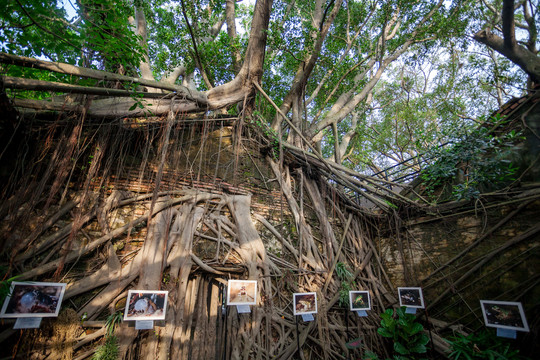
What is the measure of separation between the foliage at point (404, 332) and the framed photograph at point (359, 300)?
0.41 metres

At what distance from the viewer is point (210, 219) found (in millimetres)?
3311

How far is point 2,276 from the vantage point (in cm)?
224

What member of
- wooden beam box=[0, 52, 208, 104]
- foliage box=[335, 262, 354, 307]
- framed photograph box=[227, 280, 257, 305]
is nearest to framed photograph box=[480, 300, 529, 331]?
foliage box=[335, 262, 354, 307]

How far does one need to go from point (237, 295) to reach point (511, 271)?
3459 millimetres

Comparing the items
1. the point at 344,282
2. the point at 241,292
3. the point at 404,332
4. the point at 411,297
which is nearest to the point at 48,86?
the point at 241,292

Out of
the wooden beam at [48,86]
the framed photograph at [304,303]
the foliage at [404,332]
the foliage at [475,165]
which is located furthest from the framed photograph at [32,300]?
the foliage at [475,165]

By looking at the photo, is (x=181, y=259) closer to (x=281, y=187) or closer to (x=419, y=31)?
(x=281, y=187)

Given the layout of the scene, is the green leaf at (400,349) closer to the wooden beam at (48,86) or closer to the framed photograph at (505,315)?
the framed photograph at (505,315)

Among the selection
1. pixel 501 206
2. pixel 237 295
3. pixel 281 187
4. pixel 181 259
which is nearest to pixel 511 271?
pixel 501 206

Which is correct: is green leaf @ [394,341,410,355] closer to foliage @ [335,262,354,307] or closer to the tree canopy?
foliage @ [335,262,354,307]

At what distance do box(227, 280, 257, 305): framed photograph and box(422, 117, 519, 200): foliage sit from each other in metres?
3.29

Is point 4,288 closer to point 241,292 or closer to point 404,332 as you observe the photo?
point 241,292

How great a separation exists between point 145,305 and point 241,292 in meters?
0.92

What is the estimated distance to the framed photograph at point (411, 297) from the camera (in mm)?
3385
